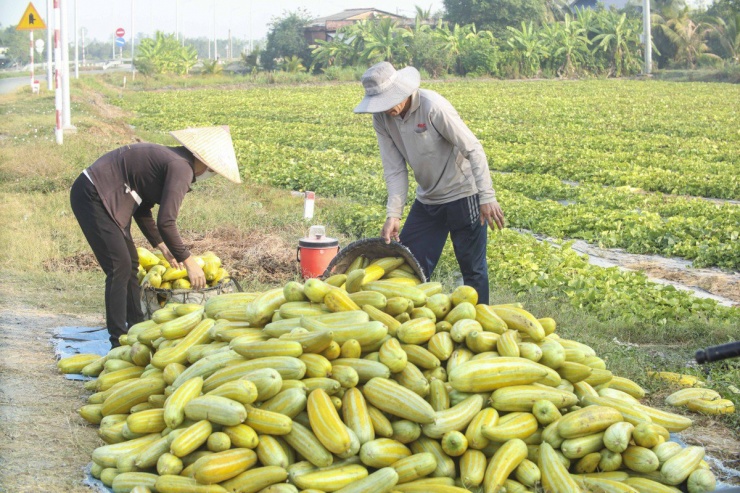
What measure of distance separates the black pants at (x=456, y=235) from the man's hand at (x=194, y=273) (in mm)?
1529

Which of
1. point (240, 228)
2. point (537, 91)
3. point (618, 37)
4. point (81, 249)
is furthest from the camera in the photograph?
point (618, 37)

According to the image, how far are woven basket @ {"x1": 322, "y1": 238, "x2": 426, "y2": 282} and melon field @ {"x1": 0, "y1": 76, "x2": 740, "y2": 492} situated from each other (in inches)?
64.4

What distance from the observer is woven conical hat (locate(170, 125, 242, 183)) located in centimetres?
609

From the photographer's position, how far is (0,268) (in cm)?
941

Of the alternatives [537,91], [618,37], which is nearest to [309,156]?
[537,91]

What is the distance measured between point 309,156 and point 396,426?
1501 cm

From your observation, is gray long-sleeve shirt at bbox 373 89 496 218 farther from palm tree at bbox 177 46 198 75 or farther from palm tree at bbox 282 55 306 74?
palm tree at bbox 177 46 198 75

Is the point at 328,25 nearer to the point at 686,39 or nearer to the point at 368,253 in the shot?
the point at 686,39

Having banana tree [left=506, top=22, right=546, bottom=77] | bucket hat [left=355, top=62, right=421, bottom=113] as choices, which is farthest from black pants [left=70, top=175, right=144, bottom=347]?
banana tree [left=506, top=22, right=546, bottom=77]

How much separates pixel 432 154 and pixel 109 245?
2.41m

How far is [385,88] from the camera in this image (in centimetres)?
577

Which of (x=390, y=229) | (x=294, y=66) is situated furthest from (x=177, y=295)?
(x=294, y=66)

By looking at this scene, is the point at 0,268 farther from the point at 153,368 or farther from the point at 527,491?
the point at 527,491

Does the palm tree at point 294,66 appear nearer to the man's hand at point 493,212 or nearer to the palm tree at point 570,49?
the palm tree at point 570,49
